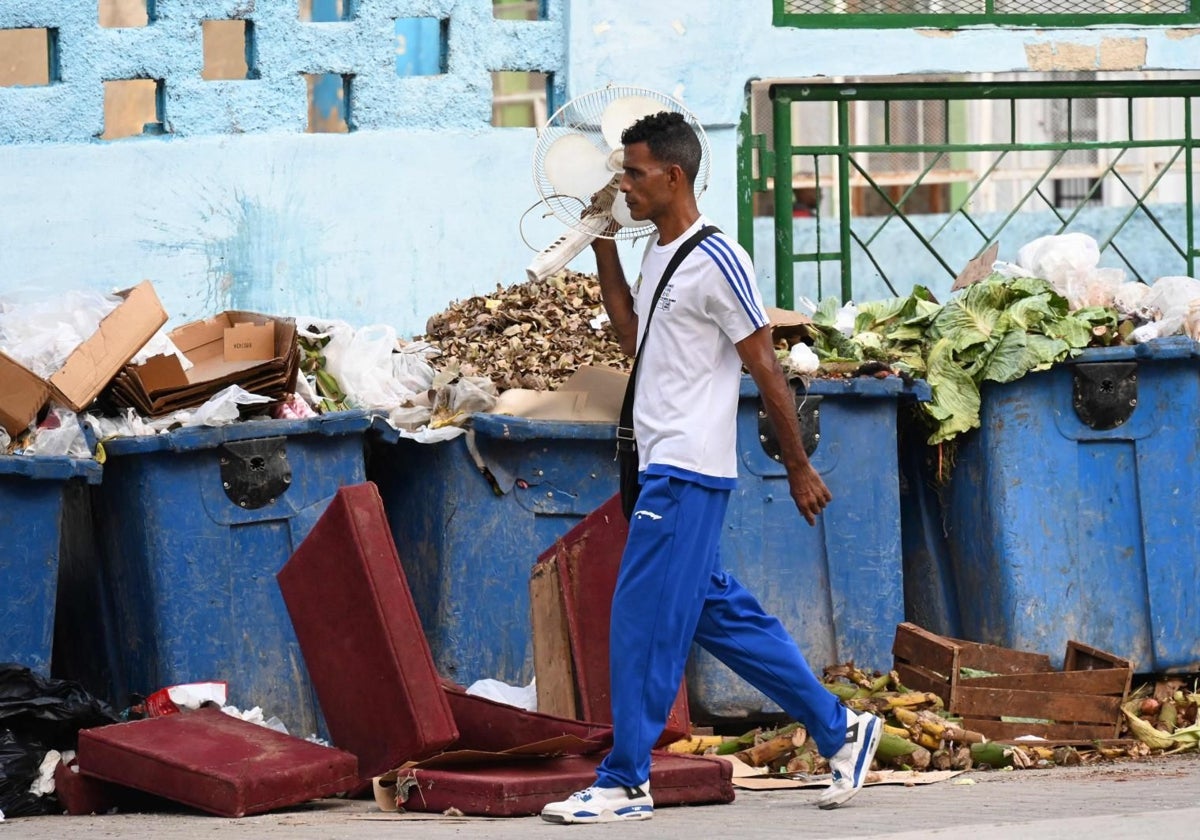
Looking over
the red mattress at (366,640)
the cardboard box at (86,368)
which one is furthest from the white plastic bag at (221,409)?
the red mattress at (366,640)

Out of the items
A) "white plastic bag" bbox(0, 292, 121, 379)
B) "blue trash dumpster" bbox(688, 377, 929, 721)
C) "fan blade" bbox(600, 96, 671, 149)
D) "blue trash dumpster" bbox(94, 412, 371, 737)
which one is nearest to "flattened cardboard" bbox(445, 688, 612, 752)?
"blue trash dumpster" bbox(94, 412, 371, 737)

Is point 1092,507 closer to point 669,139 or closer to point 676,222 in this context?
point 676,222

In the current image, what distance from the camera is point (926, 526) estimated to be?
6.61 metres

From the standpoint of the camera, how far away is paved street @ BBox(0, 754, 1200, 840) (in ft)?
14.3

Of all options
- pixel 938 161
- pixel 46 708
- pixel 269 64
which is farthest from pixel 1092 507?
pixel 938 161

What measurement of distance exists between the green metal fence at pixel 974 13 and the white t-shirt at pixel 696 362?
12.4 feet

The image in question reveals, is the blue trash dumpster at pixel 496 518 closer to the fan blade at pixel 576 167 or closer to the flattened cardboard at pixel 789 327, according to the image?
the flattened cardboard at pixel 789 327

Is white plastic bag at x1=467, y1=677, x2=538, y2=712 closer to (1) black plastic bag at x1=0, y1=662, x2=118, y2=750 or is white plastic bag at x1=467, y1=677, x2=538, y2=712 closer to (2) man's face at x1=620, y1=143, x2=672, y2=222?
(1) black plastic bag at x1=0, y1=662, x2=118, y2=750

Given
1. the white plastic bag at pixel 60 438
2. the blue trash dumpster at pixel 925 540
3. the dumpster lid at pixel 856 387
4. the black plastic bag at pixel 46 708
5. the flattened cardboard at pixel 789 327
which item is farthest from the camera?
the blue trash dumpster at pixel 925 540

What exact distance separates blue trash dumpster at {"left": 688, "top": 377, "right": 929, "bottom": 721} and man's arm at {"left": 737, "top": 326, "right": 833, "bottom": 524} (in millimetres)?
1419

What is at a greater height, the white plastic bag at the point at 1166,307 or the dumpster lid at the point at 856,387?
the white plastic bag at the point at 1166,307

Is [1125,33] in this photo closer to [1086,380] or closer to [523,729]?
[1086,380]

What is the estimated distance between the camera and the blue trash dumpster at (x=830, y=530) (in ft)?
20.2

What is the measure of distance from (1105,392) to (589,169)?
2.24 metres
